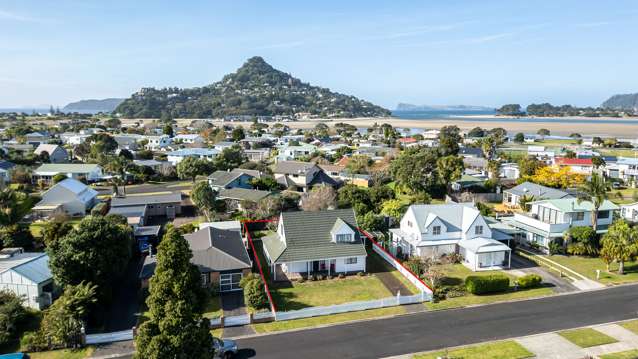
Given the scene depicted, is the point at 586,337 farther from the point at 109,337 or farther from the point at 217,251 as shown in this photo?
the point at 109,337

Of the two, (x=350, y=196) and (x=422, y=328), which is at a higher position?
(x=350, y=196)

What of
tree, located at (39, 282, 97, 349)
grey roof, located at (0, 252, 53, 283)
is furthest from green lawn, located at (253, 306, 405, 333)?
grey roof, located at (0, 252, 53, 283)

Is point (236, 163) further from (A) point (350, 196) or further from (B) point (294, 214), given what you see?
(B) point (294, 214)

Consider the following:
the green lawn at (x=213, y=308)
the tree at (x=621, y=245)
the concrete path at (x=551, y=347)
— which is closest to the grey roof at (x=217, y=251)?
the green lawn at (x=213, y=308)

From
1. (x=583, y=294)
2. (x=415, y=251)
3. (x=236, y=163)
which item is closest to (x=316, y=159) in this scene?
(x=236, y=163)

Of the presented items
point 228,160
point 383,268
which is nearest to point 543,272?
point 383,268

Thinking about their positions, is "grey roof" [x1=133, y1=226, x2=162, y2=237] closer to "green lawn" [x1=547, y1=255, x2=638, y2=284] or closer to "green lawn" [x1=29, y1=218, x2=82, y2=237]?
"green lawn" [x1=29, y1=218, x2=82, y2=237]

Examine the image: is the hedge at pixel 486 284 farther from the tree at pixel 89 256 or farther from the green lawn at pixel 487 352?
the tree at pixel 89 256
